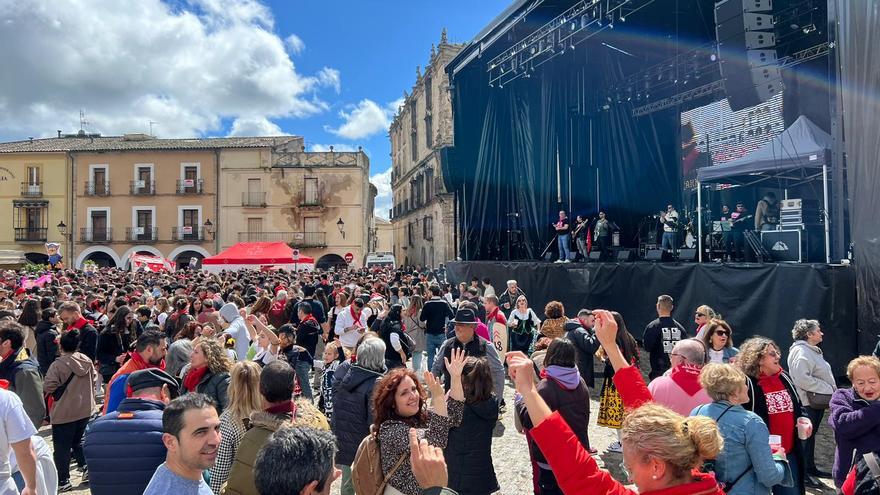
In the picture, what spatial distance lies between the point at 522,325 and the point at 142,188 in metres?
34.4

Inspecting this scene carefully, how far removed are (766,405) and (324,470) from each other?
2.81 metres

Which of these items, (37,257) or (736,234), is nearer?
(736,234)

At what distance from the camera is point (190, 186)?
35.4 meters

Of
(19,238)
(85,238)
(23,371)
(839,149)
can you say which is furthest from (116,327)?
(19,238)

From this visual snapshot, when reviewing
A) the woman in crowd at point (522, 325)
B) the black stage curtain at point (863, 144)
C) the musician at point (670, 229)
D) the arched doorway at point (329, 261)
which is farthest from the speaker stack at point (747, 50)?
the arched doorway at point (329, 261)

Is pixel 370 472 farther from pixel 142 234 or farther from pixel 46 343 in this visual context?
pixel 142 234

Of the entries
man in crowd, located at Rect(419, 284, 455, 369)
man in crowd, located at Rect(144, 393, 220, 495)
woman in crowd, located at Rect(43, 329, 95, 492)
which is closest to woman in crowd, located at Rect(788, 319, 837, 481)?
man in crowd, located at Rect(419, 284, 455, 369)

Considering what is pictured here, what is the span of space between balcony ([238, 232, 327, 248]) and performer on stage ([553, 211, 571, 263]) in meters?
24.9

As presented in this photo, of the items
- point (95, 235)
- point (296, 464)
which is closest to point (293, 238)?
point (95, 235)

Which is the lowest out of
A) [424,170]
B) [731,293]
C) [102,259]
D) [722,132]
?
[731,293]

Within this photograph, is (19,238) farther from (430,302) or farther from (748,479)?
(748,479)

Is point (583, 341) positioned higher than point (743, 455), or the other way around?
point (583, 341)

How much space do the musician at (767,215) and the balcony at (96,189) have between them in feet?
121

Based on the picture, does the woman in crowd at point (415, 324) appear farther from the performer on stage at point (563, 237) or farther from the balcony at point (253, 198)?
the balcony at point (253, 198)
